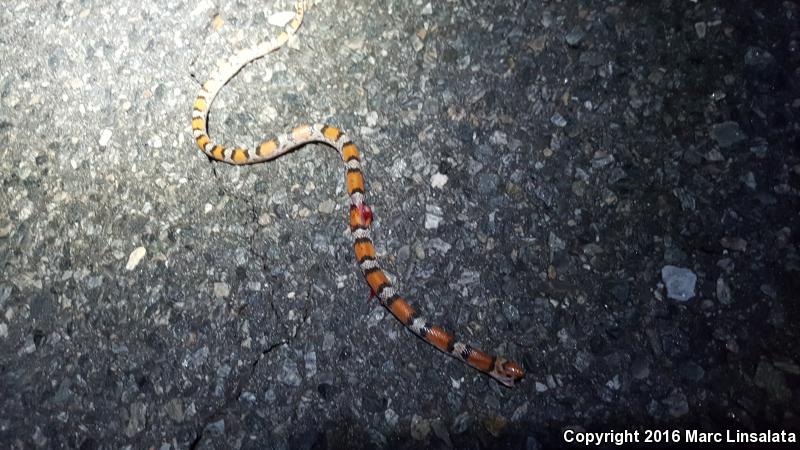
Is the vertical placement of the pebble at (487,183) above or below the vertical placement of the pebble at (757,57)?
below

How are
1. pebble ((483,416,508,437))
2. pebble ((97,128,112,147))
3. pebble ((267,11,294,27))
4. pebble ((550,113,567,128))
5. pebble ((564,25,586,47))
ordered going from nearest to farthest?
pebble ((483,416,508,437)) → pebble ((550,113,567,128)) → pebble ((564,25,586,47)) → pebble ((97,128,112,147)) → pebble ((267,11,294,27))

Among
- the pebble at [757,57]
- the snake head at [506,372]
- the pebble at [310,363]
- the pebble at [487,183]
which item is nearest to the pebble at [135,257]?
the pebble at [310,363]

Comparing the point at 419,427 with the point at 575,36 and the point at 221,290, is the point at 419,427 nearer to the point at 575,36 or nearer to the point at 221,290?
the point at 221,290

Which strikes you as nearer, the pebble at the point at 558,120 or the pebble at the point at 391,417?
the pebble at the point at 391,417

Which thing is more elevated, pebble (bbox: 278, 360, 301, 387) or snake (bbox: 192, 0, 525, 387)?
snake (bbox: 192, 0, 525, 387)

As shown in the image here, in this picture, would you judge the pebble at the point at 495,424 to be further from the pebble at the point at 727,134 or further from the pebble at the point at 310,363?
the pebble at the point at 727,134

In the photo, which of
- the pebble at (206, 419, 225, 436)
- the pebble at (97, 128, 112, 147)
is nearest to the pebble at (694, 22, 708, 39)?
the pebble at (206, 419, 225, 436)

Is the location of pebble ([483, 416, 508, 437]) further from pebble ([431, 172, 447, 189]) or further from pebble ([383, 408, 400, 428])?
pebble ([431, 172, 447, 189])

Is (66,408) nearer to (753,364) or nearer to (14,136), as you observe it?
(14,136)

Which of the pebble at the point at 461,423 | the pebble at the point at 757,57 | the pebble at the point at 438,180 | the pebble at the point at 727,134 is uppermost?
the pebble at the point at 757,57

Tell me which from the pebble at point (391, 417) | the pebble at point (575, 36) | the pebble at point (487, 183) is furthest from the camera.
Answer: the pebble at point (575, 36)
